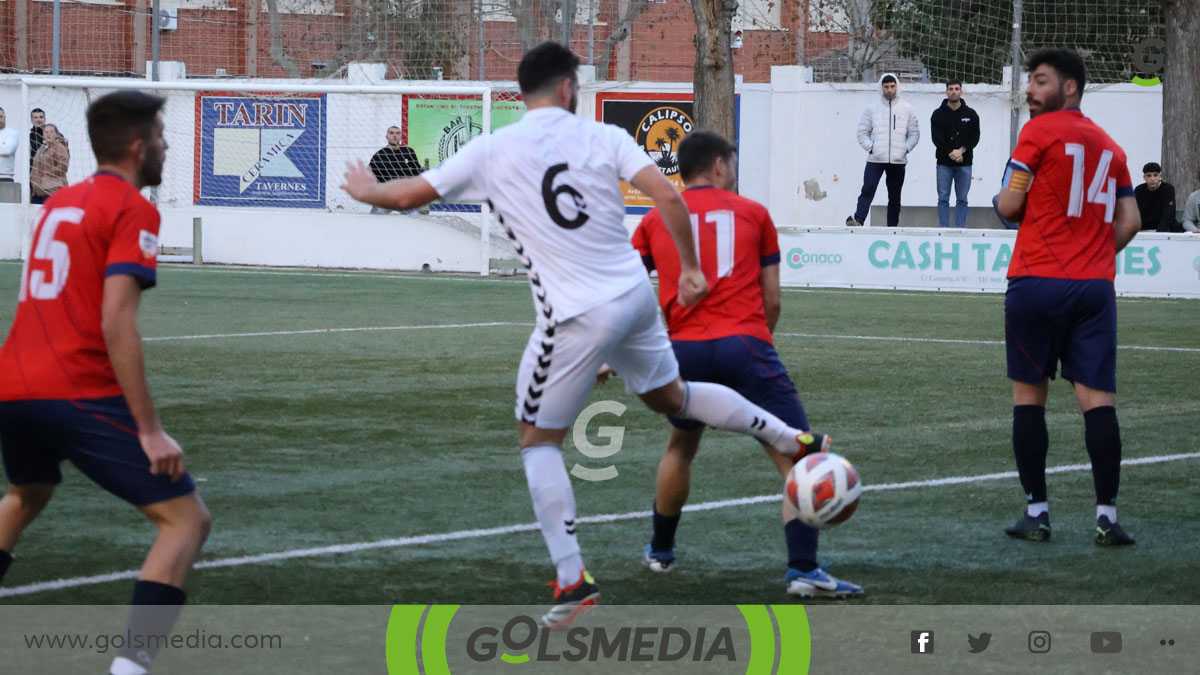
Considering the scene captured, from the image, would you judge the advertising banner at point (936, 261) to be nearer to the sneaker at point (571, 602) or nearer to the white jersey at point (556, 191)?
the white jersey at point (556, 191)

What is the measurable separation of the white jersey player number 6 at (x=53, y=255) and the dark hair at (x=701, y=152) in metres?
2.25

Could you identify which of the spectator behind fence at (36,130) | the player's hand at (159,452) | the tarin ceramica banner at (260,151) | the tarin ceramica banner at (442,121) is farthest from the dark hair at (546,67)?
the tarin ceramica banner at (260,151)

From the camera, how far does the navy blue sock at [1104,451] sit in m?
6.28

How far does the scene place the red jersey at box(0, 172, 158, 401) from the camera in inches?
158

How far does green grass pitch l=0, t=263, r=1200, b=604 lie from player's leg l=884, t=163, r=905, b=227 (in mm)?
7154

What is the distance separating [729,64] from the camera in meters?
21.0

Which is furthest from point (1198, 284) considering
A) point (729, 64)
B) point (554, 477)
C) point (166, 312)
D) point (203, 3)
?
point (203, 3)

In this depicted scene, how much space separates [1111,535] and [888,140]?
51.2ft

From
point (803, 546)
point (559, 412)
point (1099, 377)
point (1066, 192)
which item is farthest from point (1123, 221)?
point (559, 412)

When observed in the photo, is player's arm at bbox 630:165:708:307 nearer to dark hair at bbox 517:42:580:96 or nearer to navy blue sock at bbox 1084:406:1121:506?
dark hair at bbox 517:42:580:96

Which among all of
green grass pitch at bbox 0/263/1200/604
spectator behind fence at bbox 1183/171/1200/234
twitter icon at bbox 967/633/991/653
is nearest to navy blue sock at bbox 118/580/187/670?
green grass pitch at bbox 0/263/1200/604

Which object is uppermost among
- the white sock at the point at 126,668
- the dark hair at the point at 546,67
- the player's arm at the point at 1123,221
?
the dark hair at the point at 546,67

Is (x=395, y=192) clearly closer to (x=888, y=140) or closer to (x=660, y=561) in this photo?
(x=660, y=561)

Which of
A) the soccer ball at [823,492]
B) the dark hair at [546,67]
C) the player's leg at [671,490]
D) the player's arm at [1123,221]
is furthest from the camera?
the player's arm at [1123,221]
